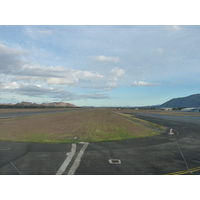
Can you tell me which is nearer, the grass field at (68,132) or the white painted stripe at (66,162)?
the white painted stripe at (66,162)

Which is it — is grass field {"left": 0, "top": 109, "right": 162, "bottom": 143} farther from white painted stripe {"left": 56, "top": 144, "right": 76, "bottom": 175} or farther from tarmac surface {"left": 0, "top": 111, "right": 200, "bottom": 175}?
white painted stripe {"left": 56, "top": 144, "right": 76, "bottom": 175}

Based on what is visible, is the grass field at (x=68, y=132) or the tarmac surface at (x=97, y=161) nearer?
the tarmac surface at (x=97, y=161)

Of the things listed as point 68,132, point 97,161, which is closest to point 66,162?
point 97,161

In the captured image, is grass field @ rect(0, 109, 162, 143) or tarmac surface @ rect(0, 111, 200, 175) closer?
tarmac surface @ rect(0, 111, 200, 175)

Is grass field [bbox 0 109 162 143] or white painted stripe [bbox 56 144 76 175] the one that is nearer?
white painted stripe [bbox 56 144 76 175]

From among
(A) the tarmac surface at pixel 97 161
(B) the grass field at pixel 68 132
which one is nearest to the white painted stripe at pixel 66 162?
(A) the tarmac surface at pixel 97 161

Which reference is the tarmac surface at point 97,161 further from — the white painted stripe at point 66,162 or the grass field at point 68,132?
the grass field at point 68,132

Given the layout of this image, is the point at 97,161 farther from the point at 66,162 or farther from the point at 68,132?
the point at 68,132

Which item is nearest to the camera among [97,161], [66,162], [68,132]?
[66,162]

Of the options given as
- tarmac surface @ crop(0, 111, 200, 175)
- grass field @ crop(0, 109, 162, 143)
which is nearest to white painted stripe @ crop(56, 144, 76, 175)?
tarmac surface @ crop(0, 111, 200, 175)

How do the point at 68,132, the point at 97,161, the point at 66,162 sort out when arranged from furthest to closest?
the point at 68,132
the point at 97,161
the point at 66,162
